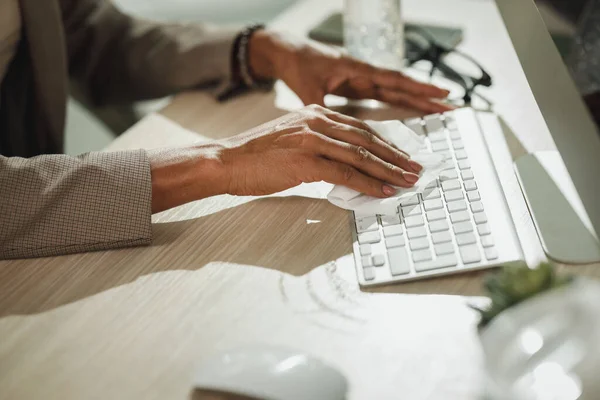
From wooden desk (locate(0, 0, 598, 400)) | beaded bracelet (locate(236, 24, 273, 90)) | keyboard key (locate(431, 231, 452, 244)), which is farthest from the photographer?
beaded bracelet (locate(236, 24, 273, 90))

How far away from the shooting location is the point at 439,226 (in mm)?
770

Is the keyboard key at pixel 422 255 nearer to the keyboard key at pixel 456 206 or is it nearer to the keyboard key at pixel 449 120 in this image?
the keyboard key at pixel 456 206

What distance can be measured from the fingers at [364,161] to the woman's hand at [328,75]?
0.69 feet

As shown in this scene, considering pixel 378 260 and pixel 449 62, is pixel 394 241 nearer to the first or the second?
pixel 378 260

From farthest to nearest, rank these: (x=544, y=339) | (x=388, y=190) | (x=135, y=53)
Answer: (x=135, y=53) → (x=388, y=190) → (x=544, y=339)

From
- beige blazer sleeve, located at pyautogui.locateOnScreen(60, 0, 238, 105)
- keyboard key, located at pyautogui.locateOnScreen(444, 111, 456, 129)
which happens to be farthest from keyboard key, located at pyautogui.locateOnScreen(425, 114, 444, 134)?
beige blazer sleeve, located at pyautogui.locateOnScreen(60, 0, 238, 105)

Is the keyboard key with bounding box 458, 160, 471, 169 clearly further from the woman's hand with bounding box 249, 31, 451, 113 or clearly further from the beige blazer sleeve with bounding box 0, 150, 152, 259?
the beige blazer sleeve with bounding box 0, 150, 152, 259

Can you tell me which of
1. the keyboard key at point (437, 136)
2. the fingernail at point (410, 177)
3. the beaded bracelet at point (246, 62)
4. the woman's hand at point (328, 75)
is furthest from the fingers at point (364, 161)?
the beaded bracelet at point (246, 62)

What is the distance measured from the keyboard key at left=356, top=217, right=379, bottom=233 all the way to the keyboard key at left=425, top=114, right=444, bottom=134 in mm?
201

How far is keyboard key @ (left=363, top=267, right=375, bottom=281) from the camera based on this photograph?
73 centimetres

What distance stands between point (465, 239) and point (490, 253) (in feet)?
0.10

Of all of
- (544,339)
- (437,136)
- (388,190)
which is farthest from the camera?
(437,136)

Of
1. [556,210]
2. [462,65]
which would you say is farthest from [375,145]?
[462,65]

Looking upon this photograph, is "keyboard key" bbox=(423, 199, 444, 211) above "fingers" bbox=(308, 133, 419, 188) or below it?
below
